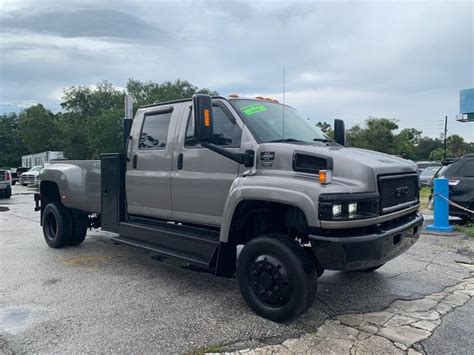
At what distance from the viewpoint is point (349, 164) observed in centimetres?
381

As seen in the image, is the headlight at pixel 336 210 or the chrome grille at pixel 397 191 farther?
the chrome grille at pixel 397 191

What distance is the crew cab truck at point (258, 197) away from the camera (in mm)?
3701

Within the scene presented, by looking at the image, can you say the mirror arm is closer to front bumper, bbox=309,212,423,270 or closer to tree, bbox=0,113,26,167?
front bumper, bbox=309,212,423,270

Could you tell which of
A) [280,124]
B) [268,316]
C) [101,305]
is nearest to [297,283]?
[268,316]

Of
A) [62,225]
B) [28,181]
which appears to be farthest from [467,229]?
[28,181]

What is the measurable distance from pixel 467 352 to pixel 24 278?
5.18m

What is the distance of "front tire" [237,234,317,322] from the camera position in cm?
378

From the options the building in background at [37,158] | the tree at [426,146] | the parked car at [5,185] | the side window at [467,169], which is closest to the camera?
the side window at [467,169]

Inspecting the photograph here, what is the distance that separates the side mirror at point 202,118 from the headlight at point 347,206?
1.26 meters

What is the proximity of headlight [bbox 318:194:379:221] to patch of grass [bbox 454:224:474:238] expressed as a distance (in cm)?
595

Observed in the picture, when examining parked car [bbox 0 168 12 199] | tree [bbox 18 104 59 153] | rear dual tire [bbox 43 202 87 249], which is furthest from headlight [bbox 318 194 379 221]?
tree [bbox 18 104 59 153]

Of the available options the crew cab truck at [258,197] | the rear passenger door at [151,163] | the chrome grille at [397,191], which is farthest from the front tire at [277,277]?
the rear passenger door at [151,163]

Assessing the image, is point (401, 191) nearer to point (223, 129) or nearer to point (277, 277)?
point (277, 277)

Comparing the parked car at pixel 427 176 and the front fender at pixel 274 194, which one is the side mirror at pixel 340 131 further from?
the parked car at pixel 427 176
